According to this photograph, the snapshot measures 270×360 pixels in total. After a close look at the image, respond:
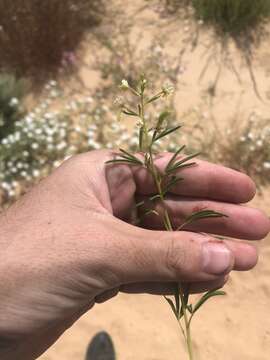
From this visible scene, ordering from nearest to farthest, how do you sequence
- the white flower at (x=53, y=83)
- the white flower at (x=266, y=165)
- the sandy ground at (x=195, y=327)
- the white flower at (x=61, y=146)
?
the sandy ground at (x=195, y=327) < the white flower at (x=266, y=165) < the white flower at (x=61, y=146) < the white flower at (x=53, y=83)

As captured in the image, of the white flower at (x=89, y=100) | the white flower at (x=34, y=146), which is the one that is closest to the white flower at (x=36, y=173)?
the white flower at (x=34, y=146)

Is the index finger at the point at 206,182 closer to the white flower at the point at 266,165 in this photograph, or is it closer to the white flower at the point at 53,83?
the white flower at the point at 266,165

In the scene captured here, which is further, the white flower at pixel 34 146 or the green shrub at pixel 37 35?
the green shrub at pixel 37 35

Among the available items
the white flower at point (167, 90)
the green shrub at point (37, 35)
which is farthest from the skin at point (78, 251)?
the green shrub at point (37, 35)

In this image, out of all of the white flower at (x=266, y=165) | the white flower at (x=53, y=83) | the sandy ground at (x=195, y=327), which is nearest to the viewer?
the sandy ground at (x=195, y=327)

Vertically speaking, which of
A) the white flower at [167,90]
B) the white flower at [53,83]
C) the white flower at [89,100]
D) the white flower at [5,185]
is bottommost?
the white flower at [5,185]

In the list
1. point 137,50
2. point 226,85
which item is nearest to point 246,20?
point 226,85

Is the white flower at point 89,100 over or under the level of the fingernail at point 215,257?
over

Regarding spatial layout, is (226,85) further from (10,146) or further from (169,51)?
(10,146)
